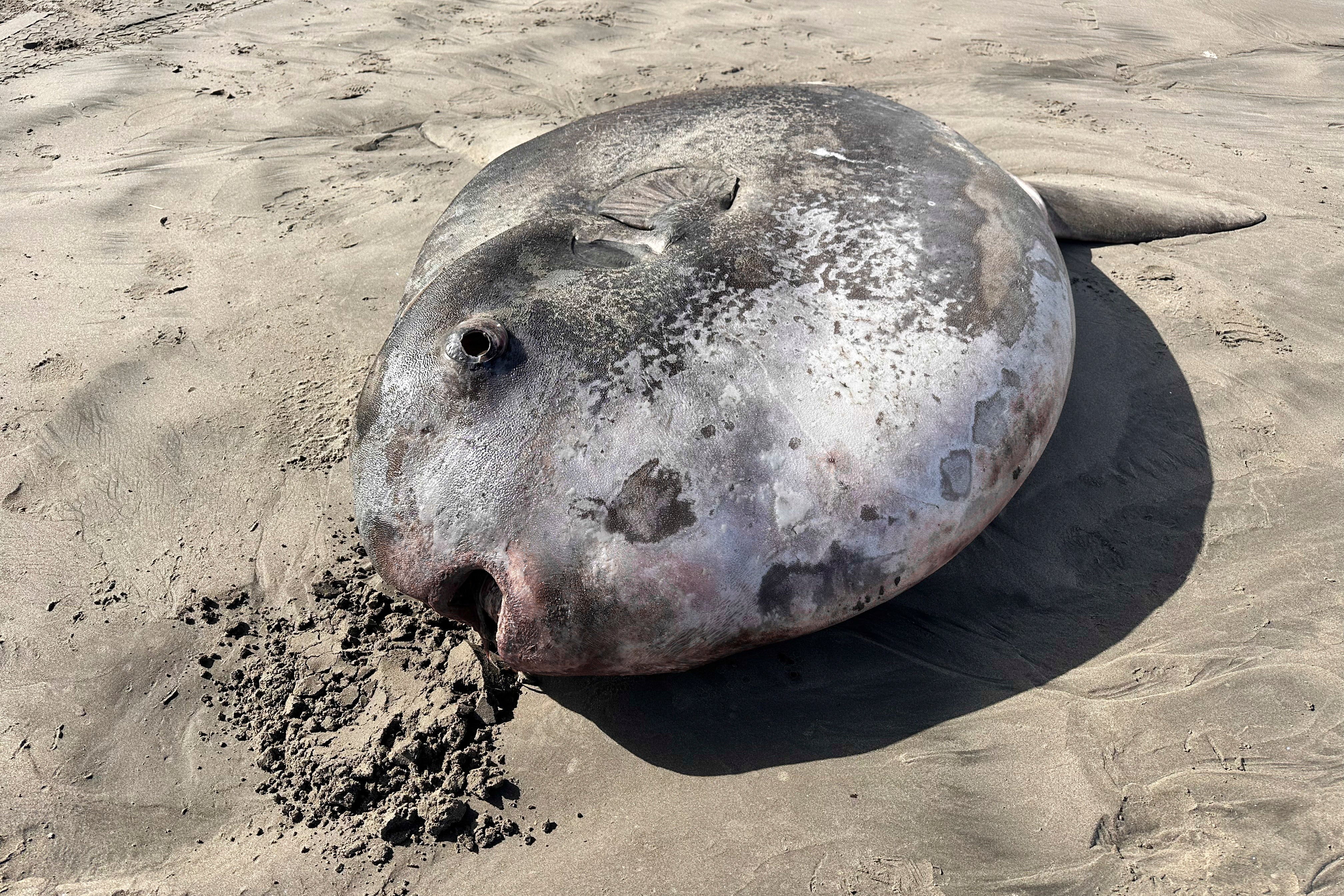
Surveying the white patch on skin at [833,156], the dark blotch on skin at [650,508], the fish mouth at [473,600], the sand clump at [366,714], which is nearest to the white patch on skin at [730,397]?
the dark blotch on skin at [650,508]

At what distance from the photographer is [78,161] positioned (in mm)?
4059

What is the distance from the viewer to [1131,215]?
3.39 metres

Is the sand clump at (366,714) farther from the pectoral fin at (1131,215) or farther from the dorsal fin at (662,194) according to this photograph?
the pectoral fin at (1131,215)

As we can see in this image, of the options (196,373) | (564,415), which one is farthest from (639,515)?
(196,373)

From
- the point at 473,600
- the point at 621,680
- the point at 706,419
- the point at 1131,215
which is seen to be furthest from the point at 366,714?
the point at 1131,215

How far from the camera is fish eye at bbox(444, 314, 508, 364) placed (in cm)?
172

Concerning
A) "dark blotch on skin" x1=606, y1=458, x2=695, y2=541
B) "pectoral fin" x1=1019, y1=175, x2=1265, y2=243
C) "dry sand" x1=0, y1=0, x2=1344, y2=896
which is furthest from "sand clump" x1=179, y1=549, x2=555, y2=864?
"pectoral fin" x1=1019, y1=175, x2=1265, y2=243

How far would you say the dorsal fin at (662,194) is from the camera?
7.38 ft

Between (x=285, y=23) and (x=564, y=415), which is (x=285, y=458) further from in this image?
(x=285, y=23)

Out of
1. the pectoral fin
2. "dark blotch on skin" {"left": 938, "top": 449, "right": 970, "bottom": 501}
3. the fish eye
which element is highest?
the fish eye

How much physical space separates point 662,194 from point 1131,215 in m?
2.18

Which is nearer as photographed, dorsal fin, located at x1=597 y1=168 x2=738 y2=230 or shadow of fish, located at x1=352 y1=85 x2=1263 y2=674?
shadow of fish, located at x1=352 y1=85 x2=1263 y2=674

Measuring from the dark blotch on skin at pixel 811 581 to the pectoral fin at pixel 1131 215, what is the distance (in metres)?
2.06

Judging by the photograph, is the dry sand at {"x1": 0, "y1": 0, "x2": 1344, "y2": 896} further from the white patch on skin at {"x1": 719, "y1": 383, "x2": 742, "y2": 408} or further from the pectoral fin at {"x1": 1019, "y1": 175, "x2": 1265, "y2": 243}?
the white patch on skin at {"x1": 719, "y1": 383, "x2": 742, "y2": 408}
